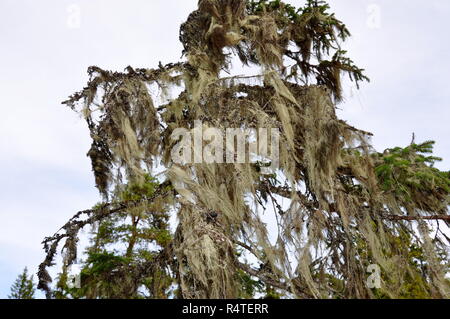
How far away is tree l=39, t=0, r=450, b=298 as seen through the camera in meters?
4.57

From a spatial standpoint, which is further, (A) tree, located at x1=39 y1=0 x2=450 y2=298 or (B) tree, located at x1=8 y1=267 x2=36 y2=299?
(B) tree, located at x1=8 y1=267 x2=36 y2=299

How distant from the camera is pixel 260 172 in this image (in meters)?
5.47

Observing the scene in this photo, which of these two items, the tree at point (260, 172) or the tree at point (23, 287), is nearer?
the tree at point (260, 172)

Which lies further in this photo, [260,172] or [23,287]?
[23,287]

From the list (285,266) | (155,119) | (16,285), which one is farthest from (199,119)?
(16,285)

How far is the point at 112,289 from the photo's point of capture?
5266 millimetres

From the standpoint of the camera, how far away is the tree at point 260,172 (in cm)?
457
